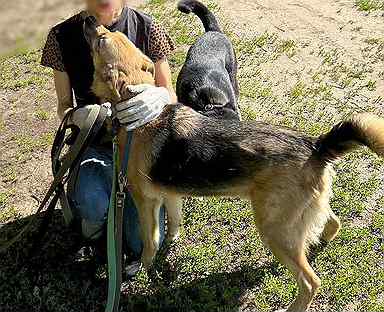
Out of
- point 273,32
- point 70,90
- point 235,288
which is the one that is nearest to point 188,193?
point 235,288

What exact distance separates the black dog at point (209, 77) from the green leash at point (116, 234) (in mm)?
960

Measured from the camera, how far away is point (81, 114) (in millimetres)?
3469

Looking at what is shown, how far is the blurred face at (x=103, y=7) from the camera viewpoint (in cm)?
362

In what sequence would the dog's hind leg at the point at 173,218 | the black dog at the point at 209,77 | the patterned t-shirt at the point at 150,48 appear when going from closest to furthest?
the patterned t-shirt at the point at 150,48
the dog's hind leg at the point at 173,218
the black dog at the point at 209,77

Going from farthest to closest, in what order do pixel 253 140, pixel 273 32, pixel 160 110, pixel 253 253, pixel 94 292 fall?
pixel 273 32
pixel 253 253
pixel 94 292
pixel 160 110
pixel 253 140

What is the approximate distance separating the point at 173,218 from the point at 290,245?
3.49 feet

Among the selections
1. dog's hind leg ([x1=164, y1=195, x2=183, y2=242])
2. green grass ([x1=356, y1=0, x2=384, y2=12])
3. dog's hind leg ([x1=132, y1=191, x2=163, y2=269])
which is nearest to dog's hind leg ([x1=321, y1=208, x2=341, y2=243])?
dog's hind leg ([x1=164, y1=195, x2=183, y2=242])

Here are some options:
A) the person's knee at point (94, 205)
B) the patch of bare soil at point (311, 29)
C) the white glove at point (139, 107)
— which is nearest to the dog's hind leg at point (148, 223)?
the person's knee at point (94, 205)

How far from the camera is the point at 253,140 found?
3.30 metres

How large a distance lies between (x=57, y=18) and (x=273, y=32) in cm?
254

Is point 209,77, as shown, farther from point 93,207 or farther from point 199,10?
point 93,207

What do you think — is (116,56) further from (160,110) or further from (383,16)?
(383,16)

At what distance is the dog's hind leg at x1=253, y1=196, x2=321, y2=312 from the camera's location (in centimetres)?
335

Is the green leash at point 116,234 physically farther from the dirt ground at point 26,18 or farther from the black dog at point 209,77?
the dirt ground at point 26,18
